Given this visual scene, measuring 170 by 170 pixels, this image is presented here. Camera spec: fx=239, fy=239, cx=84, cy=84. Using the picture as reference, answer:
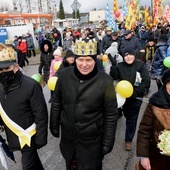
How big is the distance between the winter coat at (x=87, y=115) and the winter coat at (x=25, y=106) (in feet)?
0.77

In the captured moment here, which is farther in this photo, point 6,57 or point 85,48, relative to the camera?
point 6,57

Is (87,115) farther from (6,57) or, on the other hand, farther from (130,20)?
(130,20)

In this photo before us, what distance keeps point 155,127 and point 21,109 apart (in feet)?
4.56

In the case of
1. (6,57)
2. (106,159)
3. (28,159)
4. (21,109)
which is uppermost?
(6,57)

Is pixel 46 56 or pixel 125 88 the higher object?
pixel 125 88

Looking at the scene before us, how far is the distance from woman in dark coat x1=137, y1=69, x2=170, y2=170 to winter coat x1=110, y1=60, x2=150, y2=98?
1.47 metres

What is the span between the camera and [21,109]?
257 cm

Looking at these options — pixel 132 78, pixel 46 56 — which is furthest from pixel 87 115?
pixel 46 56

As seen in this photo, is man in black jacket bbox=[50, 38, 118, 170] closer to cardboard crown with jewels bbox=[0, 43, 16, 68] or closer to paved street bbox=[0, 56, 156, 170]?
cardboard crown with jewels bbox=[0, 43, 16, 68]

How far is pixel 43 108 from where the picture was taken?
A: 8.69ft

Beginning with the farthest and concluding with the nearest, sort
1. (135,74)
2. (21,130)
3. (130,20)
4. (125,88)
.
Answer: (130,20), (135,74), (125,88), (21,130)

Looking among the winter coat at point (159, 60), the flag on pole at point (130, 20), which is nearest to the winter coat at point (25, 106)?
the winter coat at point (159, 60)

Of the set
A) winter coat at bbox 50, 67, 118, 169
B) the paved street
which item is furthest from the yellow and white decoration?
the paved street

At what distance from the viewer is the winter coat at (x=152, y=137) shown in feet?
7.26
